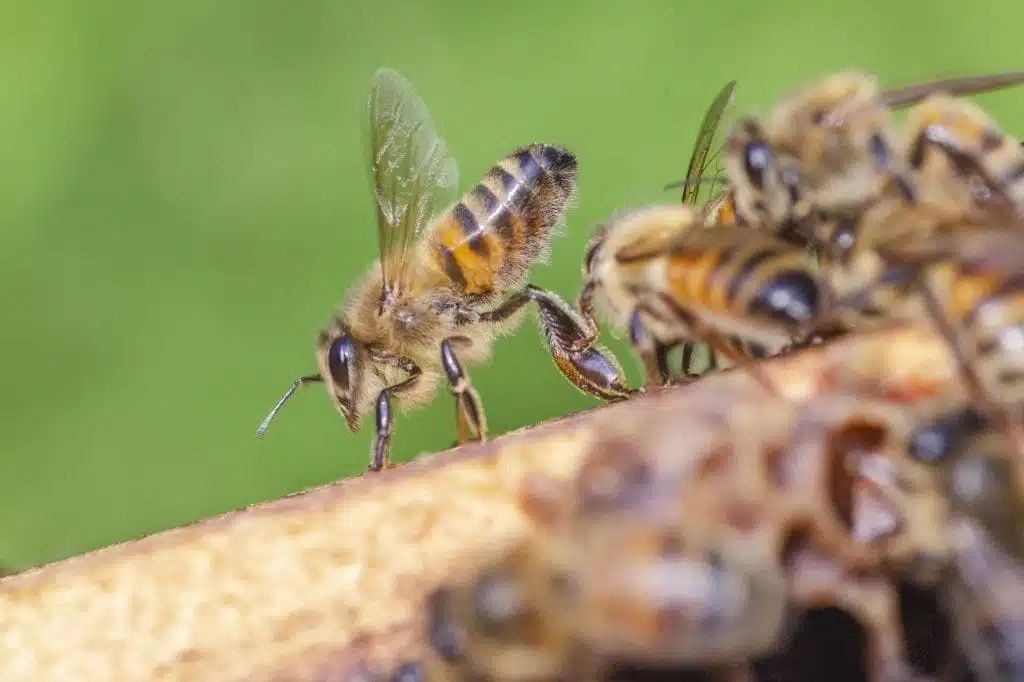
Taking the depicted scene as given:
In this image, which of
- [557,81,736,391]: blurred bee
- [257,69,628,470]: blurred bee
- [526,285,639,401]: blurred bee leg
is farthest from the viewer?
[257,69,628,470]: blurred bee

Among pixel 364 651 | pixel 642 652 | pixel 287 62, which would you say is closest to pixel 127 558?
pixel 364 651

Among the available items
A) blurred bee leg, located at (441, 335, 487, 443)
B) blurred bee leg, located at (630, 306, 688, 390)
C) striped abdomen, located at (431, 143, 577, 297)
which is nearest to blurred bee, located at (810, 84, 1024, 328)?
blurred bee leg, located at (630, 306, 688, 390)

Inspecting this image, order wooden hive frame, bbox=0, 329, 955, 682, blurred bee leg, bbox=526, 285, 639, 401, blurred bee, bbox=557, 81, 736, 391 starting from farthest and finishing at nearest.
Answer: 1. blurred bee leg, bbox=526, 285, 639, 401
2. blurred bee, bbox=557, 81, 736, 391
3. wooden hive frame, bbox=0, 329, 955, 682

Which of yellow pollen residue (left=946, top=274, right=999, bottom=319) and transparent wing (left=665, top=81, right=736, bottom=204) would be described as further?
transparent wing (left=665, top=81, right=736, bottom=204)

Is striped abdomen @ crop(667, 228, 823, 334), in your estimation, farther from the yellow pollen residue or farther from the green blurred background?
the green blurred background

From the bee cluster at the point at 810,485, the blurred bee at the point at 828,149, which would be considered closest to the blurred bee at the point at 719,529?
the bee cluster at the point at 810,485

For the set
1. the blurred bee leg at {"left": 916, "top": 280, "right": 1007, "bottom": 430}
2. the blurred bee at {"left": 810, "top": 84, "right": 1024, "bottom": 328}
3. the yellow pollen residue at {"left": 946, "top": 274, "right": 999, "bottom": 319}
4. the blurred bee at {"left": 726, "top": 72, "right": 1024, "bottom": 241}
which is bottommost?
the blurred bee leg at {"left": 916, "top": 280, "right": 1007, "bottom": 430}

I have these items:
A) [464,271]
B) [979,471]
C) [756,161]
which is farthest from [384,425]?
[979,471]

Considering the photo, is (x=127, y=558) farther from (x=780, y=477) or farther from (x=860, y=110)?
(x=860, y=110)

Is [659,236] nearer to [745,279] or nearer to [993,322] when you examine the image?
[745,279]
